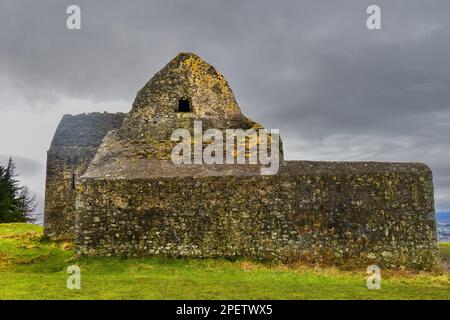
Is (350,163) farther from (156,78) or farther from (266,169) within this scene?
(156,78)

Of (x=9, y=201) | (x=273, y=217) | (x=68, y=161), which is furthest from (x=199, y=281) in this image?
(x=9, y=201)

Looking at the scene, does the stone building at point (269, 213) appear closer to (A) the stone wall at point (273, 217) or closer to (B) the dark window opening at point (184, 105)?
(A) the stone wall at point (273, 217)

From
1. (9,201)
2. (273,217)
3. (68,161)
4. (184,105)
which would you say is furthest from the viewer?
(9,201)

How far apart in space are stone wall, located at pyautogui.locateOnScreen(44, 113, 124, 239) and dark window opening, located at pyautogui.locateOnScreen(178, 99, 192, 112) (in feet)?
24.0

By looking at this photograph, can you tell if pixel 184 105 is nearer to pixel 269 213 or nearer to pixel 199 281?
pixel 269 213

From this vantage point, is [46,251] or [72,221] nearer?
[46,251]

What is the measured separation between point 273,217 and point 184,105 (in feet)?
26.5

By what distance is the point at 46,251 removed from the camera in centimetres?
2388

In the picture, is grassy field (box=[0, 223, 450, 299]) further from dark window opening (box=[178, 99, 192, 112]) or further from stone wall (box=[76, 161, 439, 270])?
dark window opening (box=[178, 99, 192, 112])

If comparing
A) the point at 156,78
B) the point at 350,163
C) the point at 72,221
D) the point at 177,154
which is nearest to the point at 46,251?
the point at 72,221

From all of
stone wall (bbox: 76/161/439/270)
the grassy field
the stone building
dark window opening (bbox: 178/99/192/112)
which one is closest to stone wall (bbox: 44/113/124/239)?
the grassy field

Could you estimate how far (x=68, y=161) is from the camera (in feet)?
91.6

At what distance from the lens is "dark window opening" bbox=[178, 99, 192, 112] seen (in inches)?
918
